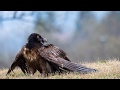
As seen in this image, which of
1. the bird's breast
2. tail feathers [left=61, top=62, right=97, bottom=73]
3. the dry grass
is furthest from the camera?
the bird's breast

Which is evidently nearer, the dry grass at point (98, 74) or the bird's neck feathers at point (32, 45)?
the dry grass at point (98, 74)

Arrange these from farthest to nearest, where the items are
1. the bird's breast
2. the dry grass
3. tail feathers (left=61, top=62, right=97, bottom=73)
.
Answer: the bird's breast
tail feathers (left=61, top=62, right=97, bottom=73)
the dry grass

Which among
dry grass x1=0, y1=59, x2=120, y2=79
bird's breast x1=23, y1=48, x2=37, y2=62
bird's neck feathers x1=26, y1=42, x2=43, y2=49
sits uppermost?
bird's neck feathers x1=26, y1=42, x2=43, y2=49

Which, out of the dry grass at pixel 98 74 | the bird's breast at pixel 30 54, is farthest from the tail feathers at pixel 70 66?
the bird's breast at pixel 30 54

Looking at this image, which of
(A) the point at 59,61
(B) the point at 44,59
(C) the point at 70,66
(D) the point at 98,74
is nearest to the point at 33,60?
(B) the point at 44,59

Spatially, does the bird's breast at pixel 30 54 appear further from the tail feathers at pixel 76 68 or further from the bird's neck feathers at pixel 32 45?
the tail feathers at pixel 76 68

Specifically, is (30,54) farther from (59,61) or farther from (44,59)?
(59,61)

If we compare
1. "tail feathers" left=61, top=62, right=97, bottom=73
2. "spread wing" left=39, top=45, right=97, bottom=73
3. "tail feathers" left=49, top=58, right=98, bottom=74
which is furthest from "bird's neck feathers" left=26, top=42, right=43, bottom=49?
"tail feathers" left=61, top=62, right=97, bottom=73

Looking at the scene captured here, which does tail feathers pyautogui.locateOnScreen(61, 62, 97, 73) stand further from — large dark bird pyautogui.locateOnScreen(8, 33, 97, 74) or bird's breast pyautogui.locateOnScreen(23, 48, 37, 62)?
bird's breast pyautogui.locateOnScreen(23, 48, 37, 62)

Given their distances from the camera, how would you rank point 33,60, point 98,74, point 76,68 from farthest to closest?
point 33,60 → point 76,68 → point 98,74
